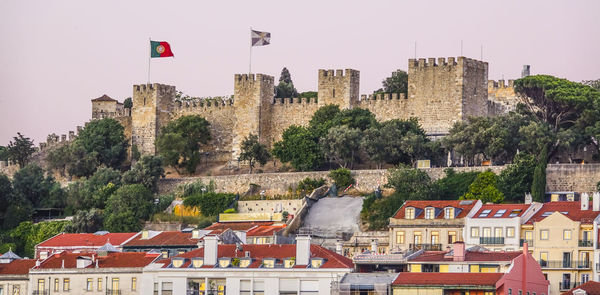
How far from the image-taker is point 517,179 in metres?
80.0

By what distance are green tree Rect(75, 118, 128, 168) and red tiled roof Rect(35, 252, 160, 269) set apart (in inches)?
1216

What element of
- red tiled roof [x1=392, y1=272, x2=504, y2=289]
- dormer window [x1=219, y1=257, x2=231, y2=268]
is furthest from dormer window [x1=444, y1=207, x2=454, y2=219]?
dormer window [x1=219, y1=257, x2=231, y2=268]

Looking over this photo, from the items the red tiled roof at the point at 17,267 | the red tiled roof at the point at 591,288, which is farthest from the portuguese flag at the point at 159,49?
the red tiled roof at the point at 591,288

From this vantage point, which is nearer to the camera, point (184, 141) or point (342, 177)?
point (342, 177)

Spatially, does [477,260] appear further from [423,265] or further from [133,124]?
[133,124]

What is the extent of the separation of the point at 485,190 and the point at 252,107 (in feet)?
74.9

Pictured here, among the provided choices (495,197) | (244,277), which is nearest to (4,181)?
(495,197)

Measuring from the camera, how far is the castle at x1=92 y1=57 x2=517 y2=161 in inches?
3612

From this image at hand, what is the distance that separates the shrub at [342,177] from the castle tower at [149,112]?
1684cm

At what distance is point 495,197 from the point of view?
258 feet

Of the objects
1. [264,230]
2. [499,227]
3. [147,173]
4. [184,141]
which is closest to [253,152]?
[184,141]

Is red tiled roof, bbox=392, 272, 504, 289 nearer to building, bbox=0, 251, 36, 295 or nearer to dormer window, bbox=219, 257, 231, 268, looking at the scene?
dormer window, bbox=219, 257, 231, 268

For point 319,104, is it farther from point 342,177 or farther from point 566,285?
point 566,285

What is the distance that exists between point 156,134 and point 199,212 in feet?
49.1
